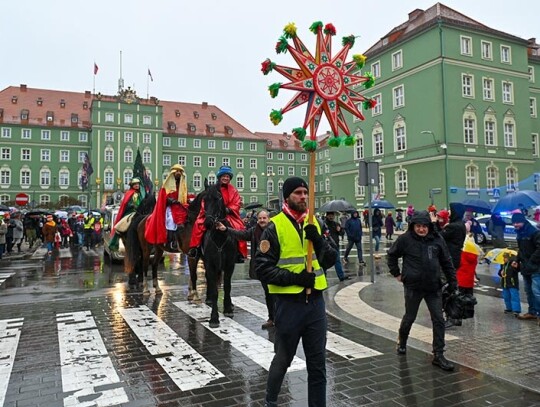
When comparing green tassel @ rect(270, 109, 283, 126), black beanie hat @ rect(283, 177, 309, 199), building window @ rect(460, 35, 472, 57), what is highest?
building window @ rect(460, 35, 472, 57)

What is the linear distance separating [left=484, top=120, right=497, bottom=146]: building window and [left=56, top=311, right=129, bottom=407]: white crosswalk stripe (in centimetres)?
4058

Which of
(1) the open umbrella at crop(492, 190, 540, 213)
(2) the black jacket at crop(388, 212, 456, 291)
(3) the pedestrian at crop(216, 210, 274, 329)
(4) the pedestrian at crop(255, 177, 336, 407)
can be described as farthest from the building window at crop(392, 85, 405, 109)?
(4) the pedestrian at crop(255, 177, 336, 407)

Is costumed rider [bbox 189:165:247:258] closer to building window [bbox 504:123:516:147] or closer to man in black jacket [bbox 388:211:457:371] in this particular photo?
man in black jacket [bbox 388:211:457:371]

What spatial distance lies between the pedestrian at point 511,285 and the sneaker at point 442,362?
3136 mm

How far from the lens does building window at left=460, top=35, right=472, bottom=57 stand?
3841 centimetres

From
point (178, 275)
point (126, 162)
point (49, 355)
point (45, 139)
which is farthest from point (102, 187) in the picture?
point (49, 355)

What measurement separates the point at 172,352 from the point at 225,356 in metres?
0.74

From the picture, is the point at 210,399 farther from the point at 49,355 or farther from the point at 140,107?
the point at 140,107

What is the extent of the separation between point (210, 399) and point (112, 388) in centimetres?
110

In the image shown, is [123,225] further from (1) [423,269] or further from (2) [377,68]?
(2) [377,68]

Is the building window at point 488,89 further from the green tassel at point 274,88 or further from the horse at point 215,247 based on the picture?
the green tassel at point 274,88

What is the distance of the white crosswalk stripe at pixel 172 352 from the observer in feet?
15.5

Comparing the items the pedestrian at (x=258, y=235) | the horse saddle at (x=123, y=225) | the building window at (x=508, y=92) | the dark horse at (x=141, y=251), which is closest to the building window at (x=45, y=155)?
the building window at (x=508, y=92)

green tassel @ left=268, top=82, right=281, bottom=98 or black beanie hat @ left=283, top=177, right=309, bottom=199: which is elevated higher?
green tassel @ left=268, top=82, right=281, bottom=98
